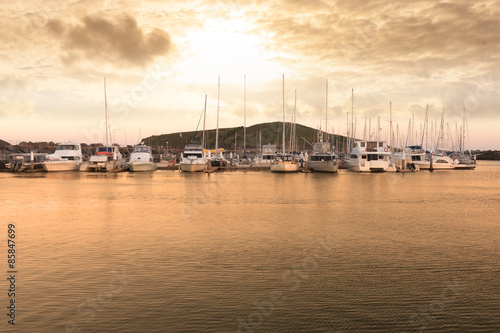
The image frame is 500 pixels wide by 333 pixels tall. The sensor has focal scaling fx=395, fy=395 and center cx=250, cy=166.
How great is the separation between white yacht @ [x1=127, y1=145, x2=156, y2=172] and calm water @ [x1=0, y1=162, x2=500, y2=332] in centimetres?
5467

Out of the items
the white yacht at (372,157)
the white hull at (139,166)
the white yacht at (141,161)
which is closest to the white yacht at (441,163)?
the white yacht at (372,157)

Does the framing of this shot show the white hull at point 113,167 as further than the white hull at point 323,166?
Yes

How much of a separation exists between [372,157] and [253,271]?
69.9 metres

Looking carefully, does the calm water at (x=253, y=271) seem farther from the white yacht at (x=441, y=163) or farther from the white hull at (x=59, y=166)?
the white yacht at (x=441, y=163)

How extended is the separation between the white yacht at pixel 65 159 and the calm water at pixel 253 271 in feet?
186

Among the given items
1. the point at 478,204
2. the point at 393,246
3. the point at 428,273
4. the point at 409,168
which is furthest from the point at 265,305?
the point at 409,168

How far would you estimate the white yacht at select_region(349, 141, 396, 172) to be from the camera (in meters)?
79.1

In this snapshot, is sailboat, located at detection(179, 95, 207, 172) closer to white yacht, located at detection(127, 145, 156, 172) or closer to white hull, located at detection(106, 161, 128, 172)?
white yacht, located at detection(127, 145, 156, 172)

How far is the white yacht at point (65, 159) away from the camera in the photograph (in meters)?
81.5

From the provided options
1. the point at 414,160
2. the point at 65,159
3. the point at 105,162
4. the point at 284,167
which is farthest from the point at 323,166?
the point at 65,159

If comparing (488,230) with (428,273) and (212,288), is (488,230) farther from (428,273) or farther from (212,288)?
(212,288)

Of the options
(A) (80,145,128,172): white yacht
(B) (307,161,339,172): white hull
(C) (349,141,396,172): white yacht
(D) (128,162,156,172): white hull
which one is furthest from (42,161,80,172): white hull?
(C) (349,141,396,172): white yacht

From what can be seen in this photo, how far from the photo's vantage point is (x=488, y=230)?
23469mm

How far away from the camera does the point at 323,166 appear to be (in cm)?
8288
